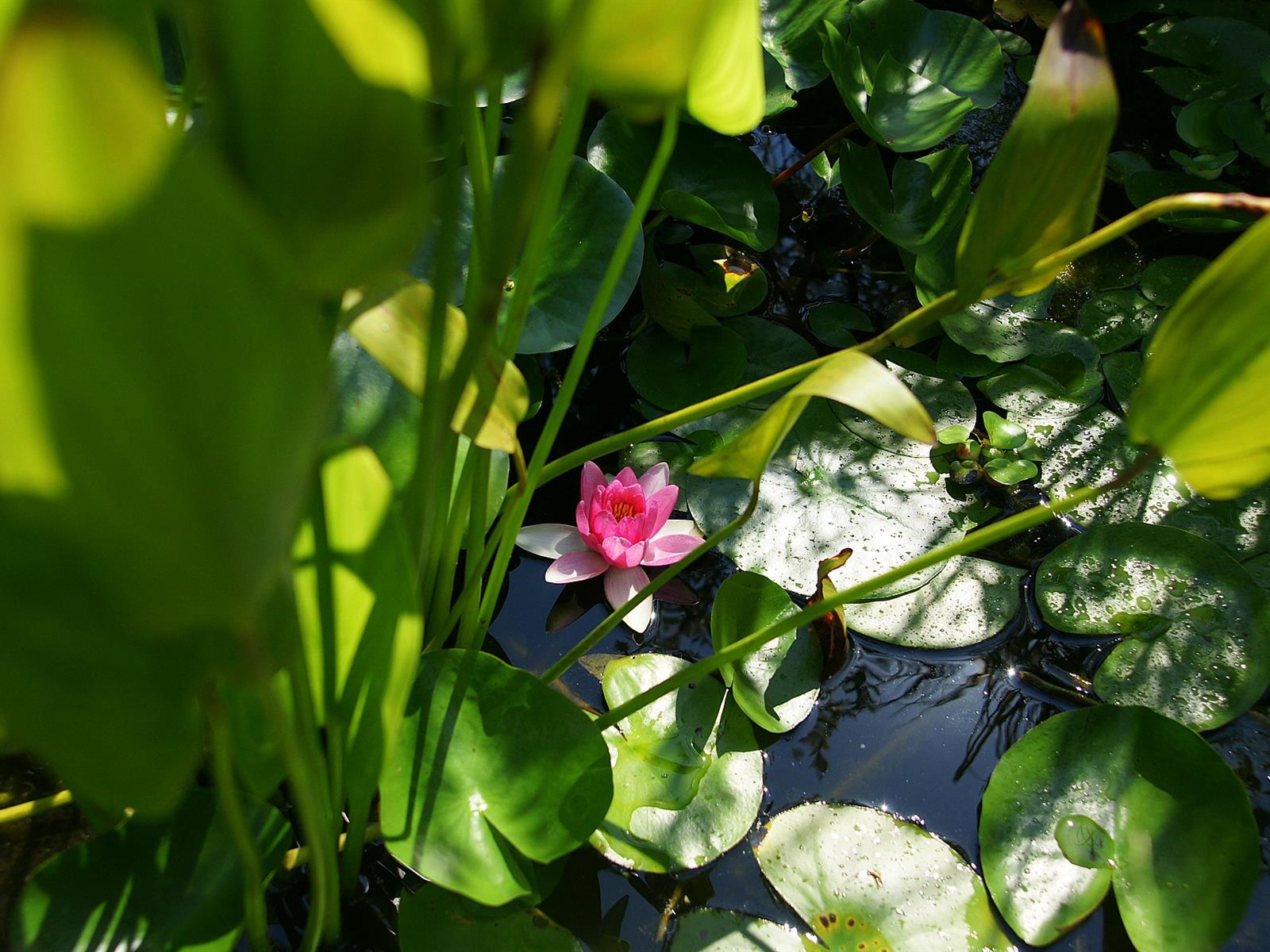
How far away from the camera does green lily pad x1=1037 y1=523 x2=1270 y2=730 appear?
0.89m

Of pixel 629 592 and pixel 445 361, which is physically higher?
pixel 445 361

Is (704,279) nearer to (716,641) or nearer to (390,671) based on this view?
(716,641)

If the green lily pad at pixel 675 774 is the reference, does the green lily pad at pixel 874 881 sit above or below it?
below

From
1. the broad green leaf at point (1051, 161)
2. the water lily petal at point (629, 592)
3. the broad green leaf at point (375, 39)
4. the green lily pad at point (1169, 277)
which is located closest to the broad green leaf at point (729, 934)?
the water lily petal at point (629, 592)

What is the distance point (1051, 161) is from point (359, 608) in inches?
17.8

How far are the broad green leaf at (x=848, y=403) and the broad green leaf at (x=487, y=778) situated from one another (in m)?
0.25

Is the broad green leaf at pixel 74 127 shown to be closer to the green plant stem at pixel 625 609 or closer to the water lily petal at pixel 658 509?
the green plant stem at pixel 625 609

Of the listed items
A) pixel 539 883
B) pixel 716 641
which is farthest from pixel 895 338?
pixel 539 883

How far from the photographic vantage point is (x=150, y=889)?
57 centimetres

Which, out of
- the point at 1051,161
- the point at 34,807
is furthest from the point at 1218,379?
the point at 34,807

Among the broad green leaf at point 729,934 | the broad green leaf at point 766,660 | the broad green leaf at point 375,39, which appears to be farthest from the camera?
the broad green leaf at point 766,660

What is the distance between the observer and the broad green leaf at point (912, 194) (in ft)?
3.91

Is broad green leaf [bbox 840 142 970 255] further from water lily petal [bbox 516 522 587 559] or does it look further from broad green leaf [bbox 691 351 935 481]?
broad green leaf [bbox 691 351 935 481]

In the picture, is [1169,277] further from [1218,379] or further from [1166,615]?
[1218,379]
